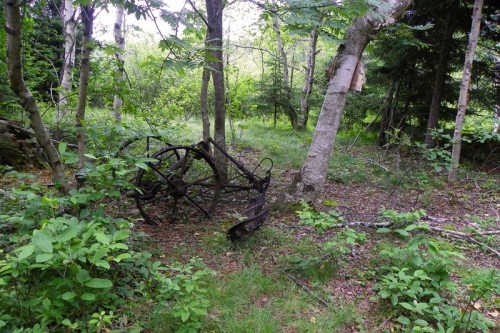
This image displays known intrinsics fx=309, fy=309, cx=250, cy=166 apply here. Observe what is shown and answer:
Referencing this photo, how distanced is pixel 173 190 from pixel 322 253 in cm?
212

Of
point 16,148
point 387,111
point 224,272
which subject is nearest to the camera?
point 224,272

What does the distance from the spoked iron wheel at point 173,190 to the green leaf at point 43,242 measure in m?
1.96

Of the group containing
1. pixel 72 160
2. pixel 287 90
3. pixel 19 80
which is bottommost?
pixel 72 160

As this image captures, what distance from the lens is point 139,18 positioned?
2656 millimetres

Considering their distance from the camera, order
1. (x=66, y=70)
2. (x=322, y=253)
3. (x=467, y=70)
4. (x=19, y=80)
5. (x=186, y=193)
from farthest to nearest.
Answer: (x=66, y=70) → (x=467, y=70) → (x=186, y=193) → (x=322, y=253) → (x=19, y=80)

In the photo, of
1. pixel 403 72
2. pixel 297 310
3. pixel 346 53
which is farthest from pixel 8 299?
pixel 403 72

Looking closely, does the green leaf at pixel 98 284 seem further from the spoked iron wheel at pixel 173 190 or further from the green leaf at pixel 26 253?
the spoked iron wheel at pixel 173 190

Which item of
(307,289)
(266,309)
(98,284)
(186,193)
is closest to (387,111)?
(186,193)

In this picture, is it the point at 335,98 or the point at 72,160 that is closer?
the point at 72,160

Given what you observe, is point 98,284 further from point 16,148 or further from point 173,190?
point 16,148

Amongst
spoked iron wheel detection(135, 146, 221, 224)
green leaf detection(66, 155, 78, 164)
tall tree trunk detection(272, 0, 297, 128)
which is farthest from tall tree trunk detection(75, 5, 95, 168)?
tall tree trunk detection(272, 0, 297, 128)

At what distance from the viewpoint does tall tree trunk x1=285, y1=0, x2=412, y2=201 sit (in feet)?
15.1

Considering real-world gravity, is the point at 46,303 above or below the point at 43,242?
below

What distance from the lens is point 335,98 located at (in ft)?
15.4
